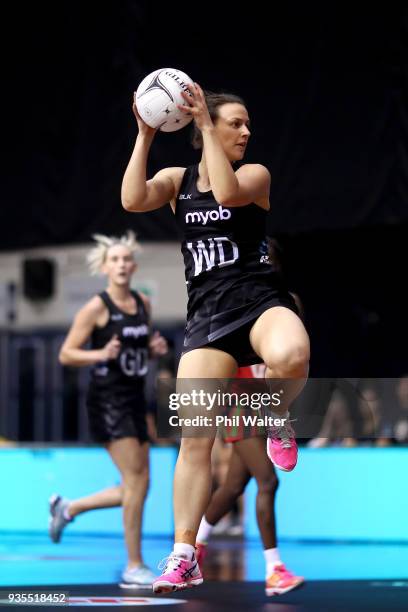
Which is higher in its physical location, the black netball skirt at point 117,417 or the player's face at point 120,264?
the player's face at point 120,264

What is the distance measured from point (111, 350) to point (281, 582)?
213 centimetres

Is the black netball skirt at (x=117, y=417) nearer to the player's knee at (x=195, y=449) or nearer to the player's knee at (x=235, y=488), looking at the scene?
the player's knee at (x=235, y=488)

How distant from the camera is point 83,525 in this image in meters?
12.9

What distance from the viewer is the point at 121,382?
8.70m

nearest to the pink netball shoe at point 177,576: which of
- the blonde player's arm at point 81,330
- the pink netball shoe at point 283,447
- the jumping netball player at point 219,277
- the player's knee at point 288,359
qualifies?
the jumping netball player at point 219,277

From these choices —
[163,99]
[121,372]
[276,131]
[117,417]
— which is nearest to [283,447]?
[163,99]

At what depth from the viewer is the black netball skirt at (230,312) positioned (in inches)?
224

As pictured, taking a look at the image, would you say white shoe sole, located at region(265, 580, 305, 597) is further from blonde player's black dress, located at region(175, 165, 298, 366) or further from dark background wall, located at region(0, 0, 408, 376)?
Result: dark background wall, located at region(0, 0, 408, 376)

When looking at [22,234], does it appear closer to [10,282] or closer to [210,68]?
[10,282]

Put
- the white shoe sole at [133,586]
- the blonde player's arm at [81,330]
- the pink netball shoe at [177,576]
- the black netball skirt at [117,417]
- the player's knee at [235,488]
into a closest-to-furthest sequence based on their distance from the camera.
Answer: the pink netball shoe at [177,576]
the white shoe sole at [133,586]
the player's knee at [235,488]
the black netball skirt at [117,417]
the blonde player's arm at [81,330]

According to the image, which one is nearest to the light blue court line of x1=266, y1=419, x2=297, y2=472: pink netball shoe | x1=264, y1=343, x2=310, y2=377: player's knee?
x1=266, y1=419, x2=297, y2=472: pink netball shoe

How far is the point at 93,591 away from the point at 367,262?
9026mm

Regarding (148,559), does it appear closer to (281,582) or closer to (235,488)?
(235,488)

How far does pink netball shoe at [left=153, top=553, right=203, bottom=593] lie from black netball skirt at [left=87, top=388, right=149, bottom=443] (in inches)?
119
